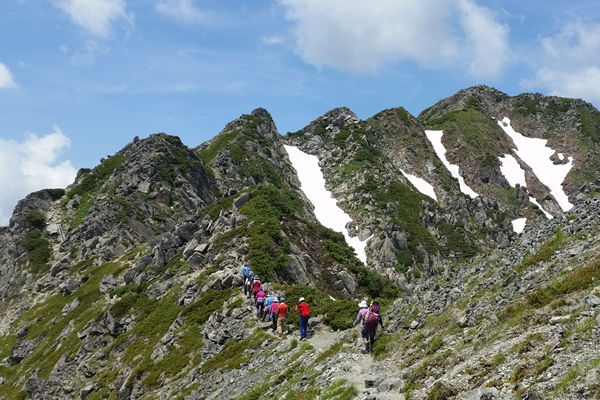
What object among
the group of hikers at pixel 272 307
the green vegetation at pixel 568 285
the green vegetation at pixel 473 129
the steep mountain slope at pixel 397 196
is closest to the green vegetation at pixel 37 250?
the steep mountain slope at pixel 397 196

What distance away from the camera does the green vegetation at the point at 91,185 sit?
97244 millimetres

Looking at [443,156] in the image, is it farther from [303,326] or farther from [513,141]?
[303,326]

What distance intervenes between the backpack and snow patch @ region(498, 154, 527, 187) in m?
136

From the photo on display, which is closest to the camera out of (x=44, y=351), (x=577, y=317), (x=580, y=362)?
(x=580, y=362)

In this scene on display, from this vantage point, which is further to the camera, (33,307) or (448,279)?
(33,307)

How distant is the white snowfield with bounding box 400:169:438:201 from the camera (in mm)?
123119

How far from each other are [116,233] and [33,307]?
16717mm

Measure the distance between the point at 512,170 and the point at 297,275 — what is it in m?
125

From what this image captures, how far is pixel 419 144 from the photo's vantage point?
141750mm

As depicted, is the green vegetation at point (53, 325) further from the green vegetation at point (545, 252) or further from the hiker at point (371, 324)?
the green vegetation at point (545, 252)

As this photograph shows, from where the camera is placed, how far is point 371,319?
21.1 m

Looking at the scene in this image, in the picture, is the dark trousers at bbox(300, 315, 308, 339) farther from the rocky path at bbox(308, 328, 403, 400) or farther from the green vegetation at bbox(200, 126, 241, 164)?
the green vegetation at bbox(200, 126, 241, 164)

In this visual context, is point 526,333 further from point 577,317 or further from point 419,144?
point 419,144

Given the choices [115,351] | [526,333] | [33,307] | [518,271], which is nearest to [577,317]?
[526,333]
